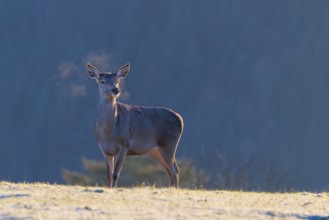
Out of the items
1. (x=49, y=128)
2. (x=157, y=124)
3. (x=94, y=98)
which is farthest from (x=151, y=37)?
(x=157, y=124)

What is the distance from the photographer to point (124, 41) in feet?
325

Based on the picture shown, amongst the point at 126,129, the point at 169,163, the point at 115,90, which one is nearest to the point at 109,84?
the point at 115,90

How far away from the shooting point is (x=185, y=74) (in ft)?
328

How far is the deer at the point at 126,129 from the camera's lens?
70.4 ft

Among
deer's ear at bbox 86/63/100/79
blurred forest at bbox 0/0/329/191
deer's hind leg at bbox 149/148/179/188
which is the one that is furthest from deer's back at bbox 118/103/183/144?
blurred forest at bbox 0/0/329/191

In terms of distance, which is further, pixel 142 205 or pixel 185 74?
pixel 185 74

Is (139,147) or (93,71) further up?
(93,71)

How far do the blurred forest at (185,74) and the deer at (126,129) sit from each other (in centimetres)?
4136

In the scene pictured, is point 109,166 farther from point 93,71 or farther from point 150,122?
point 93,71

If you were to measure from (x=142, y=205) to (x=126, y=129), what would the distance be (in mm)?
5651

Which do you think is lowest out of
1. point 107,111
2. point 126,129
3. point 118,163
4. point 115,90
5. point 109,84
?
point 118,163

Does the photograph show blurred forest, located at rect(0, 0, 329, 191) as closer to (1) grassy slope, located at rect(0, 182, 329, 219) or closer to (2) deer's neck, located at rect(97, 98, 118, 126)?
(2) deer's neck, located at rect(97, 98, 118, 126)

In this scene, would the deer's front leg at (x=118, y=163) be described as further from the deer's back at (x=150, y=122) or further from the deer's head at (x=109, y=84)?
the deer's head at (x=109, y=84)

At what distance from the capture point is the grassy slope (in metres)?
15.3
